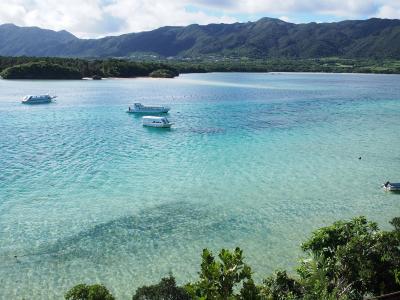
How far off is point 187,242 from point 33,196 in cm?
1417

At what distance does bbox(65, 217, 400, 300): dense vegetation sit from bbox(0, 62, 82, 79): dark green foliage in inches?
5813

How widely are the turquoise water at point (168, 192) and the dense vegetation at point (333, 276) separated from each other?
5019 millimetres

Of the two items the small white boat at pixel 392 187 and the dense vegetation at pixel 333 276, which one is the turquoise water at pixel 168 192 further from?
the dense vegetation at pixel 333 276

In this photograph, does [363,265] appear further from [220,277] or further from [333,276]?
[220,277]

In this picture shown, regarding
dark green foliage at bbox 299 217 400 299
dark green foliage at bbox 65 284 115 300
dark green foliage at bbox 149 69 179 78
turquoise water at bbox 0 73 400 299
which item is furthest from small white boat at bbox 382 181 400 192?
dark green foliage at bbox 149 69 179 78

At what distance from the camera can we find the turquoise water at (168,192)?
24.0 metres

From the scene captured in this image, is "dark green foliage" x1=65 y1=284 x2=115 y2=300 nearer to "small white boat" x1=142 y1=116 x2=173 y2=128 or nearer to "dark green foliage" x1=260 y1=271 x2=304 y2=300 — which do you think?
"dark green foliage" x1=260 y1=271 x2=304 y2=300

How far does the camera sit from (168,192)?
3550 centimetres

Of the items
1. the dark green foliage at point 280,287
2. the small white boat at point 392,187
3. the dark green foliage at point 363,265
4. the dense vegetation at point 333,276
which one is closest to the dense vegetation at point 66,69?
the small white boat at point 392,187

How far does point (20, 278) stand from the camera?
22.1 metres

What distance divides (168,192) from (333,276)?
19.7 metres

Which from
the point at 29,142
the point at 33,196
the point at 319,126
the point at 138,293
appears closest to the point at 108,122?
the point at 29,142

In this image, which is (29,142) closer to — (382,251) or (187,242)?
(187,242)

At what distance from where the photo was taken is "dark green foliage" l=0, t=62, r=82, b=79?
149 metres
